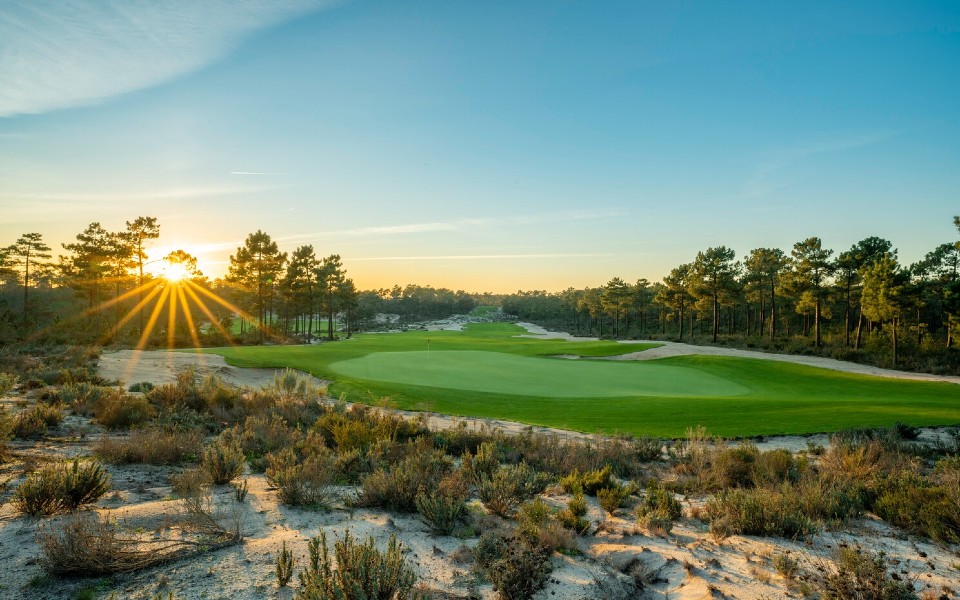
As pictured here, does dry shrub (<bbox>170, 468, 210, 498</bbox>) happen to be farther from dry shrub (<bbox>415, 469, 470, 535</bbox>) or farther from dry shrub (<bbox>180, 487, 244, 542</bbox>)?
dry shrub (<bbox>415, 469, 470, 535</bbox>)

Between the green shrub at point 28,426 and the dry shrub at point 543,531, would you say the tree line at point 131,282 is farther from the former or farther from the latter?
the dry shrub at point 543,531

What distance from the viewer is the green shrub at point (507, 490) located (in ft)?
21.4

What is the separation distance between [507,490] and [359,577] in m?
3.22

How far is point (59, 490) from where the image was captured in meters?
5.48

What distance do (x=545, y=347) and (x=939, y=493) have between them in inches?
1500

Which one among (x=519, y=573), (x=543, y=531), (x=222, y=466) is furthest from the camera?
(x=222, y=466)

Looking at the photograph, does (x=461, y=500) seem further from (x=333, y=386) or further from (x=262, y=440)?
(x=333, y=386)

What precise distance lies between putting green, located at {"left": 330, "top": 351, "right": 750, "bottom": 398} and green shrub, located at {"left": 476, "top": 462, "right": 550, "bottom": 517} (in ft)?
40.0

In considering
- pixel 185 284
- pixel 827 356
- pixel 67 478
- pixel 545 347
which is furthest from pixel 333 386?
pixel 185 284

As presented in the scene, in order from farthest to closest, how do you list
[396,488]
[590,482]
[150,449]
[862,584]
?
1. [150,449]
2. [590,482]
3. [396,488]
4. [862,584]

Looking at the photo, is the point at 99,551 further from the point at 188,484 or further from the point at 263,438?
the point at 263,438

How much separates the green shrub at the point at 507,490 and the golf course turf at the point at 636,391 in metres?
6.45

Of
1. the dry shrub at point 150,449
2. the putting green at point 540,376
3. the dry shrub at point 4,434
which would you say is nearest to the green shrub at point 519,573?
the dry shrub at point 150,449

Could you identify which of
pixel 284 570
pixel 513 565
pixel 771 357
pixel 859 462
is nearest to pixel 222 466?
pixel 284 570
